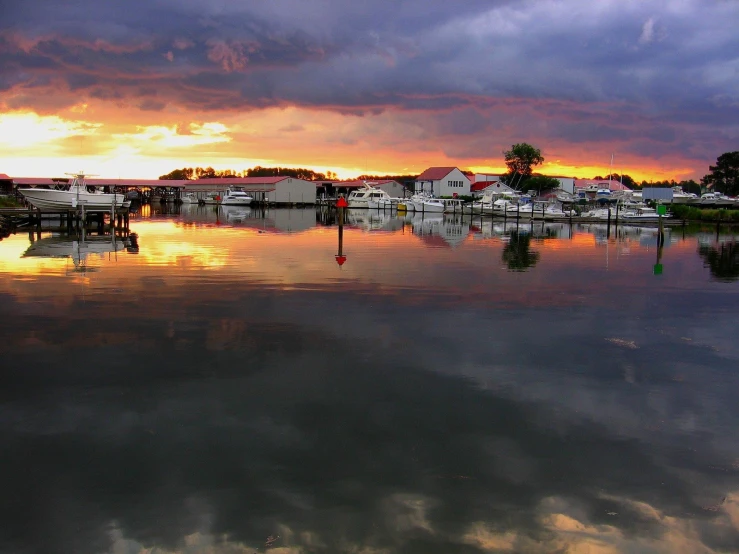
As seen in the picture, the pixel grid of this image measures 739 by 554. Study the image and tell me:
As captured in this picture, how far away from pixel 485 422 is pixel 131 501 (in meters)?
4.49

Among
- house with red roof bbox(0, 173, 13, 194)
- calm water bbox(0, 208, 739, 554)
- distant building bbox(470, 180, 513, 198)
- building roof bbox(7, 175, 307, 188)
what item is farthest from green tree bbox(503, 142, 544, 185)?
calm water bbox(0, 208, 739, 554)

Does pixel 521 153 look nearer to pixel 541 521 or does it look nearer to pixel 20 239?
pixel 20 239

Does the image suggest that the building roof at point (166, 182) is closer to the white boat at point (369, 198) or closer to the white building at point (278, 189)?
the white building at point (278, 189)

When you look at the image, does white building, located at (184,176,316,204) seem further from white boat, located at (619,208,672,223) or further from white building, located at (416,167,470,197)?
white boat, located at (619,208,672,223)

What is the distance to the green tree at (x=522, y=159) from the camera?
135 metres

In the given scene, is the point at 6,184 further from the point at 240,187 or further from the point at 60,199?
the point at 60,199

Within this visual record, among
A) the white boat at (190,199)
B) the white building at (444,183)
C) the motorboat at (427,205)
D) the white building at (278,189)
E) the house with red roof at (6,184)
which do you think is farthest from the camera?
the white boat at (190,199)

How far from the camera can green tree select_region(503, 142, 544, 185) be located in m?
135

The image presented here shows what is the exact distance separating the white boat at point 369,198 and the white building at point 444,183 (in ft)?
37.1

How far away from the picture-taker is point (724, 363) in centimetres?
1158

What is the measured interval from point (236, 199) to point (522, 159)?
64326mm

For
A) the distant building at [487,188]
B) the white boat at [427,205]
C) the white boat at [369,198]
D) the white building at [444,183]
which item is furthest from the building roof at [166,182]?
the distant building at [487,188]

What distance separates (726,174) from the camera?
10912 cm

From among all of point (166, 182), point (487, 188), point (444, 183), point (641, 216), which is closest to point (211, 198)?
point (166, 182)
